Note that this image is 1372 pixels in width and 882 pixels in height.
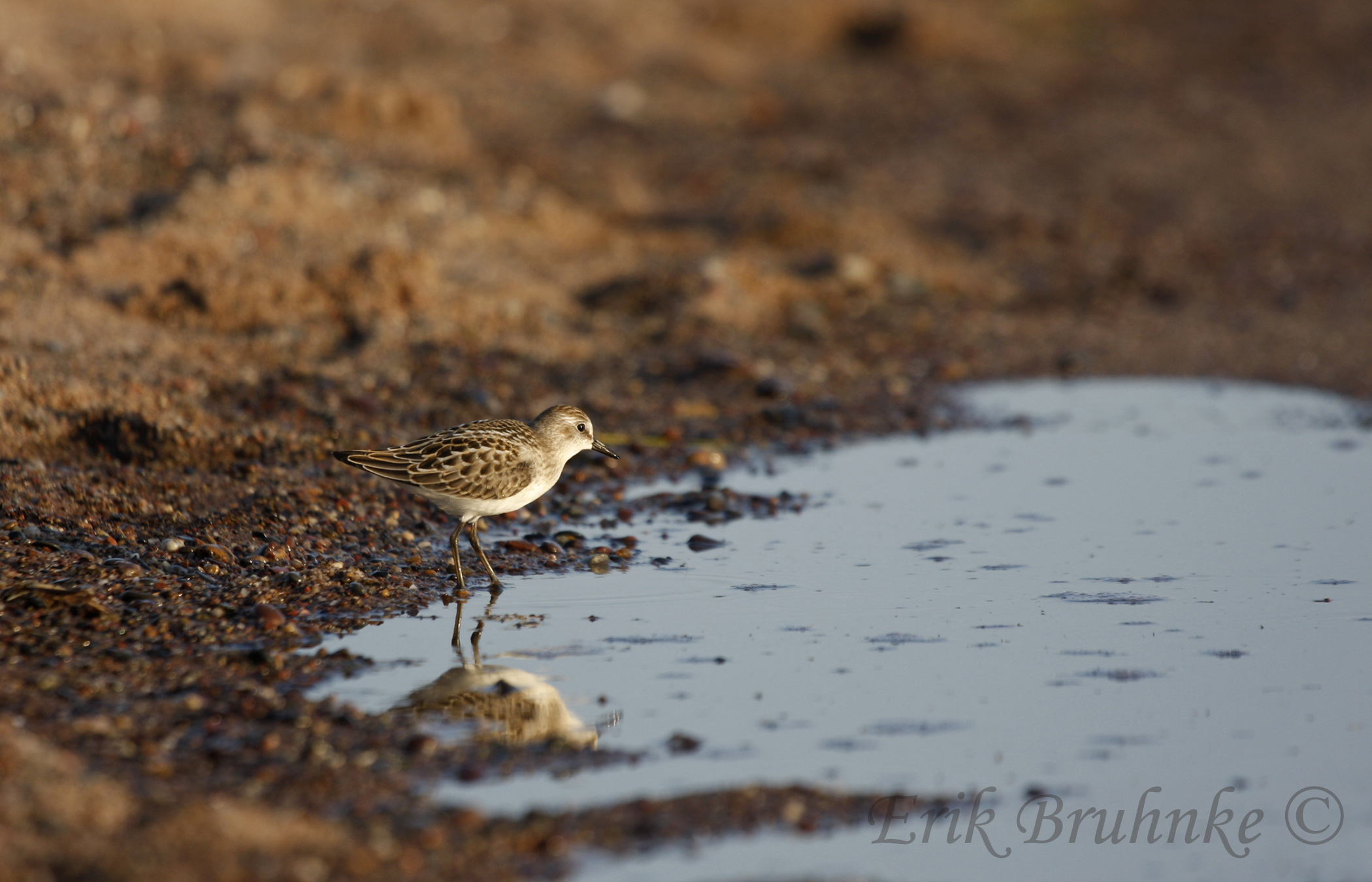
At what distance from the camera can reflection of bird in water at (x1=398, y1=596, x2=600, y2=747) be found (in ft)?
18.9

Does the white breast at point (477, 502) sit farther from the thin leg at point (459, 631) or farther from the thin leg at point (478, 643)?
the thin leg at point (478, 643)

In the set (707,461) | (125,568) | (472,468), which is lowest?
(125,568)

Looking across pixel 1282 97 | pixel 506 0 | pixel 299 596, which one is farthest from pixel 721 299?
pixel 1282 97

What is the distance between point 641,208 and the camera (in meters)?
16.5

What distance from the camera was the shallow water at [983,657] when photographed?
16.7ft

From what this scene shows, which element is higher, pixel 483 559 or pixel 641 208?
pixel 641 208

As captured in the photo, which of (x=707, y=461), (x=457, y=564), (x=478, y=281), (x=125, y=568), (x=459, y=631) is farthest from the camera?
(x=478, y=281)

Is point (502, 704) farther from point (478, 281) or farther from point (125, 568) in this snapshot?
point (478, 281)

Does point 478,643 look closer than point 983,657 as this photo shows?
No

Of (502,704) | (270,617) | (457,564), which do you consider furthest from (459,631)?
(502,704)

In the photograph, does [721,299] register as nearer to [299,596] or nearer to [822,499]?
[822,499]

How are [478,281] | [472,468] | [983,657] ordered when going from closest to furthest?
[983,657] → [472,468] → [478,281]

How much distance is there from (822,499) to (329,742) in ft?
15.2

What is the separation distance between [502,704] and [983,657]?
2190mm
